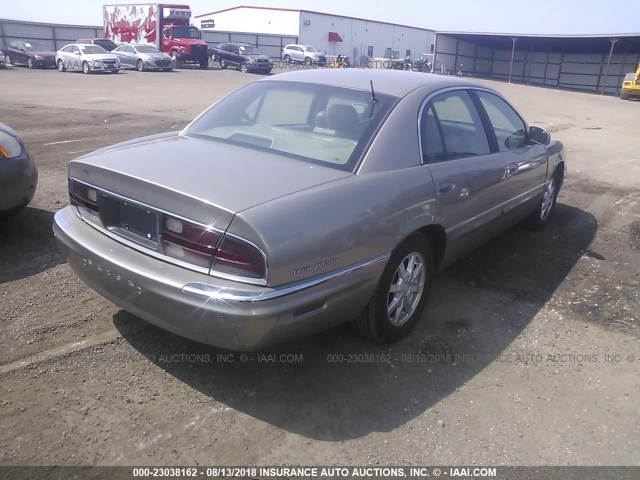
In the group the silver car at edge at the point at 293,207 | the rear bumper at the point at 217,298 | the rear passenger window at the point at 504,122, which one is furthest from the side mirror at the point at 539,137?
the rear bumper at the point at 217,298

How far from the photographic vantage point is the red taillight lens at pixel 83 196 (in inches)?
118

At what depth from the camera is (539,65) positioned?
1750 inches

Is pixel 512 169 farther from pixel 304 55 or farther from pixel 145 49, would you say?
pixel 304 55

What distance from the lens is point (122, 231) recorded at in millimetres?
2850

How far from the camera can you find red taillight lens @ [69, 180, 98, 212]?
3.01 m

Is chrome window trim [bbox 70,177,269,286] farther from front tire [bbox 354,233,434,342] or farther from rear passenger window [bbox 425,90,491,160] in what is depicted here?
rear passenger window [bbox 425,90,491,160]

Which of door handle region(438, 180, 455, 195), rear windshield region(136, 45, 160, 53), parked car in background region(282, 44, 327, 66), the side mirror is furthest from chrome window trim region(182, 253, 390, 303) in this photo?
parked car in background region(282, 44, 327, 66)

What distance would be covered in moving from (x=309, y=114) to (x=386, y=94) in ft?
1.73

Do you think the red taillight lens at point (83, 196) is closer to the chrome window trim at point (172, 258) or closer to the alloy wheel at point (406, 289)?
the chrome window trim at point (172, 258)

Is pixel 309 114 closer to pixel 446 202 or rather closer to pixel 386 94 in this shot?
pixel 386 94

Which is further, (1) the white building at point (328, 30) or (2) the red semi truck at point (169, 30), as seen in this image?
(1) the white building at point (328, 30)

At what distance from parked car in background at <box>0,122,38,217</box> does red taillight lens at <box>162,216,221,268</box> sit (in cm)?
250

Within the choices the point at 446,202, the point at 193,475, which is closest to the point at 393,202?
the point at 446,202

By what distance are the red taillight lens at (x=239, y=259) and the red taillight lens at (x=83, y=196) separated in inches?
39.3
